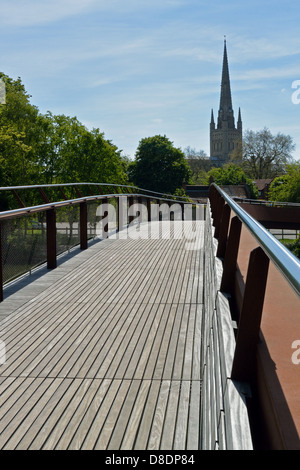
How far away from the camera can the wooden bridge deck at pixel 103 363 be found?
3.37 meters

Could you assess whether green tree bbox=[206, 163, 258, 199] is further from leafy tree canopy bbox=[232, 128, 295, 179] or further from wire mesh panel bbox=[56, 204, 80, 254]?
wire mesh panel bbox=[56, 204, 80, 254]

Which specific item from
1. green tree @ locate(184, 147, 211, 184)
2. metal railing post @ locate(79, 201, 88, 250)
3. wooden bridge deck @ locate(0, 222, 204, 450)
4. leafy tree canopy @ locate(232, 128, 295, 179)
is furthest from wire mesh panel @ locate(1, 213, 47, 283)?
green tree @ locate(184, 147, 211, 184)

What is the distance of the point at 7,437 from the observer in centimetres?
331

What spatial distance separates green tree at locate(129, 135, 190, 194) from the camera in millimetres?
66875

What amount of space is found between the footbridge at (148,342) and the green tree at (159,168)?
57.2 meters

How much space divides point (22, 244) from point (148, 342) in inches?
138

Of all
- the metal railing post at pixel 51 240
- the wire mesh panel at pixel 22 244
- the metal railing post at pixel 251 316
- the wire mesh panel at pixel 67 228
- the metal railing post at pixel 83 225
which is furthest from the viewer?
the metal railing post at pixel 83 225

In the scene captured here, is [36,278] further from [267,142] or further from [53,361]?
[267,142]

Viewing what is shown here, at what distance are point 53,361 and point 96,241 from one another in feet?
25.4

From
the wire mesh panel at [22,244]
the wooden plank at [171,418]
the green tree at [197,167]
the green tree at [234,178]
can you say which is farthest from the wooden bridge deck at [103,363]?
the green tree at [197,167]

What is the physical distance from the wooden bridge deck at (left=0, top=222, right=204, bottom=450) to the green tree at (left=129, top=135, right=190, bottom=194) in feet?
195

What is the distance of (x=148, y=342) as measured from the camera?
16.1ft

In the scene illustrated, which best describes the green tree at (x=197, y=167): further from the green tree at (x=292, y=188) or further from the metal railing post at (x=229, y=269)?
the metal railing post at (x=229, y=269)

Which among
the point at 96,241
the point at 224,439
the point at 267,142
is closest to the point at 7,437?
the point at 224,439
